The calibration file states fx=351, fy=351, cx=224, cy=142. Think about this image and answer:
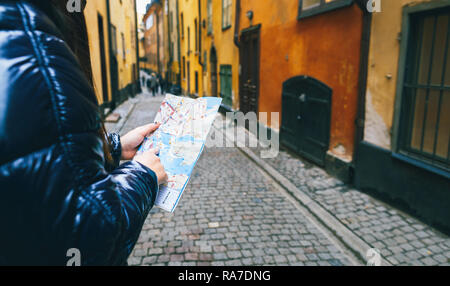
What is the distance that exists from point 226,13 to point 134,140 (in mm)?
12881

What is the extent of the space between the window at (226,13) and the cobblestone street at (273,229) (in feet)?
28.3

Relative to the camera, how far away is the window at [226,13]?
13.1 metres

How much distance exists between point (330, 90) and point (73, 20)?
227 inches

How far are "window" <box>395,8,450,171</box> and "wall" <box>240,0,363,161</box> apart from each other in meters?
1.04

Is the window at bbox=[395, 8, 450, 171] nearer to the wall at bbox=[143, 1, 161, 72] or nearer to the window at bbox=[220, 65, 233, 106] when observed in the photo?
the window at bbox=[220, 65, 233, 106]

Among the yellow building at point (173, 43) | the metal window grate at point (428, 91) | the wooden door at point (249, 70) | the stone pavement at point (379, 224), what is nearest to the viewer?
the stone pavement at point (379, 224)

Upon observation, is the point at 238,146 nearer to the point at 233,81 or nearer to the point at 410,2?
the point at 233,81

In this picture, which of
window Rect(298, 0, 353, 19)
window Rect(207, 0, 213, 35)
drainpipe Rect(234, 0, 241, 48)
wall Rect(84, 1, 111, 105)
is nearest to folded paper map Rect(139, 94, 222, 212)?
window Rect(298, 0, 353, 19)

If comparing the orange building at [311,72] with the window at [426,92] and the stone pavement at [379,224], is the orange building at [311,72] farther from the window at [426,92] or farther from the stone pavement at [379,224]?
the window at [426,92]

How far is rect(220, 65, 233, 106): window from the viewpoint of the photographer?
13800 millimetres

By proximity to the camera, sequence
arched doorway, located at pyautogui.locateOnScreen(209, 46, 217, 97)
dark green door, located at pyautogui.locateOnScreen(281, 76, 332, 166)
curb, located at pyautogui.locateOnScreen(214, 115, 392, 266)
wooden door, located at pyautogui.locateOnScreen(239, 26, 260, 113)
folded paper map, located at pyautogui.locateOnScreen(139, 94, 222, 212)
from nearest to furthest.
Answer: folded paper map, located at pyautogui.locateOnScreen(139, 94, 222, 212) < curb, located at pyautogui.locateOnScreen(214, 115, 392, 266) < dark green door, located at pyautogui.locateOnScreen(281, 76, 332, 166) < wooden door, located at pyautogui.locateOnScreen(239, 26, 260, 113) < arched doorway, located at pyautogui.locateOnScreen(209, 46, 217, 97)

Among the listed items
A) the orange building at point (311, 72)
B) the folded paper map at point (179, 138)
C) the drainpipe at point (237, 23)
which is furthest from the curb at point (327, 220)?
the drainpipe at point (237, 23)

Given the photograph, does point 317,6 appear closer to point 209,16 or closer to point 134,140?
point 134,140

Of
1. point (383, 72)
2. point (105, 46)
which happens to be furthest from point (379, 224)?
point (105, 46)
